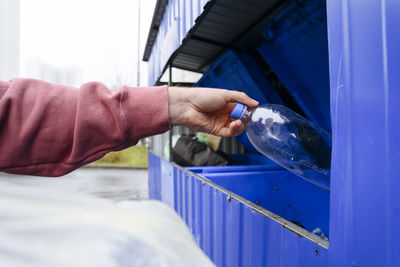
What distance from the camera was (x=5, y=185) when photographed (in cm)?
51

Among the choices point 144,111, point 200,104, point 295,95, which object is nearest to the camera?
point 144,111

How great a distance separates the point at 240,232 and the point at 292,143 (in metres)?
0.68

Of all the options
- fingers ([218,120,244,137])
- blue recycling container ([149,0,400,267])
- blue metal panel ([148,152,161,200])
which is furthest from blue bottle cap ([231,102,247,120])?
blue metal panel ([148,152,161,200])

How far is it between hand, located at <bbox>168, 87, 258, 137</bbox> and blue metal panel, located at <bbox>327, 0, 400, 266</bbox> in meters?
0.60

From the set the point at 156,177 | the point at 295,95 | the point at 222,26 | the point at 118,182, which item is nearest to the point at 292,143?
the point at 295,95

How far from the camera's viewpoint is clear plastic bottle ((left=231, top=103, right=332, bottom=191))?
1505mm

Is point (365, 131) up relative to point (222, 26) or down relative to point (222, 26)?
down

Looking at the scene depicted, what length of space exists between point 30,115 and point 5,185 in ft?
1.35

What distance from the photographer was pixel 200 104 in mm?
1273

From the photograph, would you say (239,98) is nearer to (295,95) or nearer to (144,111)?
(144,111)

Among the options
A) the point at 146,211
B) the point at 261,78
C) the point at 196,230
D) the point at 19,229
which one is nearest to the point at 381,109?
the point at 146,211

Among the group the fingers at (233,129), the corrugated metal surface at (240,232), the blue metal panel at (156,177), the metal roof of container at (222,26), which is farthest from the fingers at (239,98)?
the blue metal panel at (156,177)

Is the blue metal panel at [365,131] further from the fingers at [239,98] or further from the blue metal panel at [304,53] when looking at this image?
the blue metal panel at [304,53]

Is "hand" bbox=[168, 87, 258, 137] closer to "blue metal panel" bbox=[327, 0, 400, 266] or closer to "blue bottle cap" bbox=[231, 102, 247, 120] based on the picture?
"blue bottle cap" bbox=[231, 102, 247, 120]
